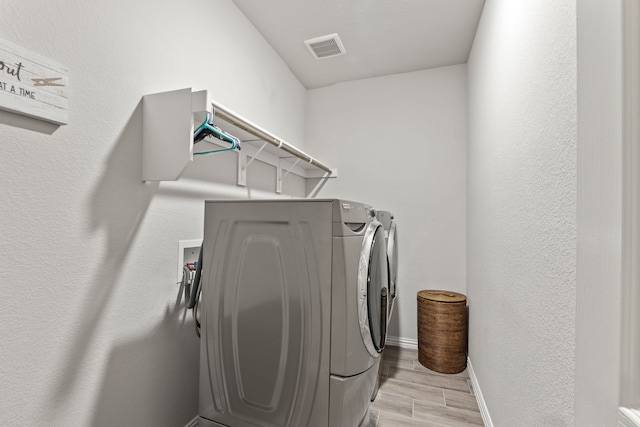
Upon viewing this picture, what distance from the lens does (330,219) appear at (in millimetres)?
1122

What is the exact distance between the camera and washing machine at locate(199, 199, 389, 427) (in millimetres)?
1125

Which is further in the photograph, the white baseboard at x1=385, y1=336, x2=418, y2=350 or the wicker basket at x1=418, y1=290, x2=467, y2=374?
the white baseboard at x1=385, y1=336, x2=418, y2=350

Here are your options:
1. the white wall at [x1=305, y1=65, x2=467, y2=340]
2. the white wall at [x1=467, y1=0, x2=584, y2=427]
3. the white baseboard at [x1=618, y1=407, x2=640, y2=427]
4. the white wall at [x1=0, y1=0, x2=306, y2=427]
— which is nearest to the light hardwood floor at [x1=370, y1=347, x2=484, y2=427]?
the white wall at [x1=467, y1=0, x2=584, y2=427]

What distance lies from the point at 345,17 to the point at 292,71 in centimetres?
89

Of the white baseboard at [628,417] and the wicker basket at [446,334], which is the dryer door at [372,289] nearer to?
the white baseboard at [628,417]

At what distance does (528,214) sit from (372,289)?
70cm

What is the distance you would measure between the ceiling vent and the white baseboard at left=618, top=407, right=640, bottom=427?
2474 mm

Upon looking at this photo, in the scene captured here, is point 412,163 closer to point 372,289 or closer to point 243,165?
point 243,165

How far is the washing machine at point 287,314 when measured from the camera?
3.69 feet

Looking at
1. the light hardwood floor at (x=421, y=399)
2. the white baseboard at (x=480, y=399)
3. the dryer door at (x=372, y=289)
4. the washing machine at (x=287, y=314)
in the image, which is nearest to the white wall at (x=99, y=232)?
the washing machine at (x=287, y=314)

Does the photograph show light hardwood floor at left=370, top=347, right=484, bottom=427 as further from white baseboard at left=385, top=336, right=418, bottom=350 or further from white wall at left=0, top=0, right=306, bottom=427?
white wall at left=0, top=0, right=306, bottom=427

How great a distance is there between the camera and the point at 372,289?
138 cm

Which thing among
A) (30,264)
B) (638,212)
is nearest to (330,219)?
(638,212)

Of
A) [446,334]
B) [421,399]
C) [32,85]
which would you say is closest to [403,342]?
[446,334]
